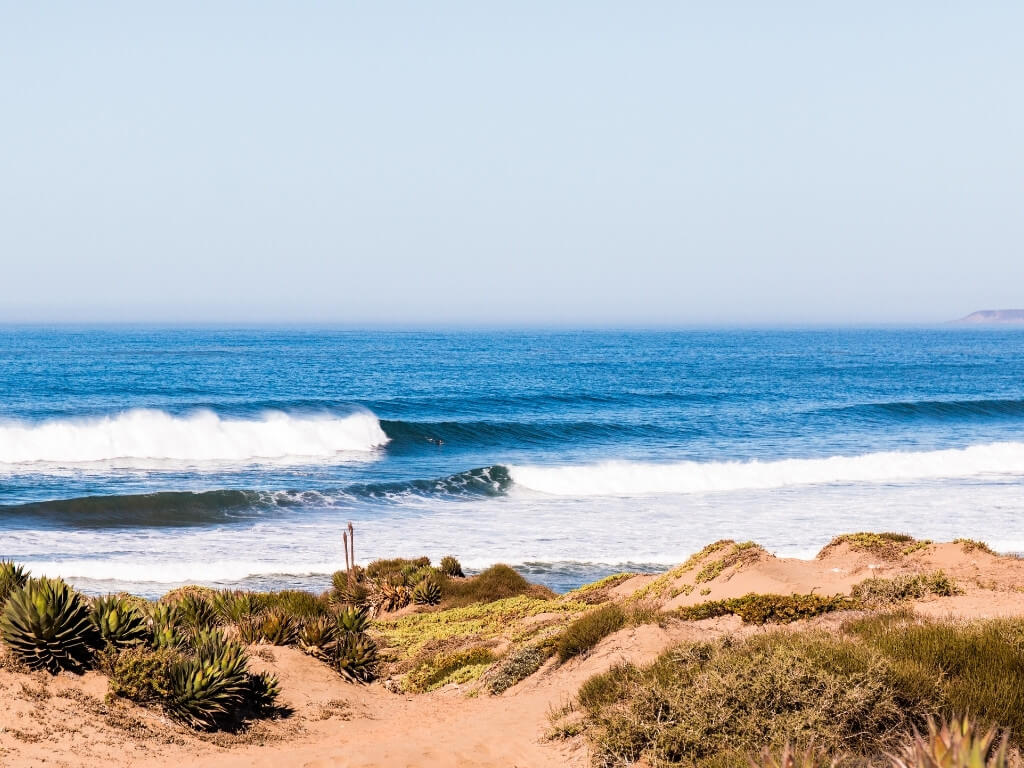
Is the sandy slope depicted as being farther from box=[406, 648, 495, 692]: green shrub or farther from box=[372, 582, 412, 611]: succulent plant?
box=[372, 582, 412, 611]: succulent plant

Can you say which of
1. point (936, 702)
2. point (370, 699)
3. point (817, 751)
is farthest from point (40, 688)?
point (936, 702)

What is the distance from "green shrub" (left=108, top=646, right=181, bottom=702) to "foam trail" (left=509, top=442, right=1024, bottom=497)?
24.3 m

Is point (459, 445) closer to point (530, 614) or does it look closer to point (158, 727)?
point (530, 614)

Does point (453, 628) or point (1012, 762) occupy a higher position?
point (1012, 762)

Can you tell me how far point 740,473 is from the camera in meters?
35.0

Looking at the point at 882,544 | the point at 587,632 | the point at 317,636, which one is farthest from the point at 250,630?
the point at 882,544

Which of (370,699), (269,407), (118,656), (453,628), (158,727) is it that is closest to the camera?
(158,727)

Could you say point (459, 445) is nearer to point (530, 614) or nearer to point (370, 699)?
point (530, 614)

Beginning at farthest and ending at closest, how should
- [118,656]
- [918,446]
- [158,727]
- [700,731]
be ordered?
1. [918,446]
2. [118,656]
3. [158,727]
4. [700,731]

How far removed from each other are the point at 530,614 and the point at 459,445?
95.6 ft

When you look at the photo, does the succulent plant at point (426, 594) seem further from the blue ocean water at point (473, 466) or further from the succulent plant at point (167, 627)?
the succulent plant at point (167, 627)

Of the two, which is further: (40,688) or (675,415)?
(675,415)

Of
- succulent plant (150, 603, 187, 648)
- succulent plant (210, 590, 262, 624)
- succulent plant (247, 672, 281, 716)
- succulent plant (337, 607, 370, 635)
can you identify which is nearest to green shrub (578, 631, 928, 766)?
succulent plant (247, 672, 281, 716)

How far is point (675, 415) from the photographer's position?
5172cm
